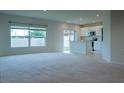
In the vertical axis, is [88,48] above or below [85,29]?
below

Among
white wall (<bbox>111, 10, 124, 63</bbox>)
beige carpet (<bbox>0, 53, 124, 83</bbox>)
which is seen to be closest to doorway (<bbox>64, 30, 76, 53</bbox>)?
white wall (<bbox>111, 10, 124, 63</bbox>)

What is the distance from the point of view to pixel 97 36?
12.4 meters

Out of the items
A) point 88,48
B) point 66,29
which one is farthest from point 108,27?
point 66,29

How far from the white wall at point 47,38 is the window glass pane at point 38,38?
0.29m

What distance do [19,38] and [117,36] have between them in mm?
6031

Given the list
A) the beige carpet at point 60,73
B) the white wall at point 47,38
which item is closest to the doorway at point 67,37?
the white wall at point 47,38

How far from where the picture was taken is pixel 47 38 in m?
11.1

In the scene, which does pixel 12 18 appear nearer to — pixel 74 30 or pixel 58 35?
pixel 58 35

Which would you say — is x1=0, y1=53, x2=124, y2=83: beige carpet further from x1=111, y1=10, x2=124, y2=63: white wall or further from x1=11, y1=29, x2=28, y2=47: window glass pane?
x1=11, y1=29, x2=28, y2=47: window glass pane

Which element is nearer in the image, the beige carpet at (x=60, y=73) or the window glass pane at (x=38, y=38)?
the beige carpet at (x=60, y=73)

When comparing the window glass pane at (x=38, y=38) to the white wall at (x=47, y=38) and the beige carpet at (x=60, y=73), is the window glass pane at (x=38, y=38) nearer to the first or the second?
the white wall at (x=47, y=38)

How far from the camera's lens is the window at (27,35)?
30.9 feet

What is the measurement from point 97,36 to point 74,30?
6.67 feet

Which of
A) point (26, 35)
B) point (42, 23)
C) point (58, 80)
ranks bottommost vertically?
point (58, 80)
